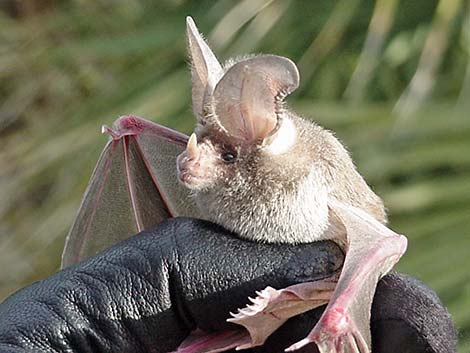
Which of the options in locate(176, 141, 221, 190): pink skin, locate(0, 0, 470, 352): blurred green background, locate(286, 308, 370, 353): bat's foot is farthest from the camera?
locate(0, 0, 470, 352): blurred green background

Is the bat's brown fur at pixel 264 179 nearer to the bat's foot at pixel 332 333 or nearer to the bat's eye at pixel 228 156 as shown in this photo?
the bat's eye at pixel 228 156

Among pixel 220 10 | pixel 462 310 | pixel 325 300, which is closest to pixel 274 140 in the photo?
pixel 325 300

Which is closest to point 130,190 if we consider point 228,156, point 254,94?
point 228,156

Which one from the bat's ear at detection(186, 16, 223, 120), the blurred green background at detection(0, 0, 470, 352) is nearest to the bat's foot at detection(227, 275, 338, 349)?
the bat's ear at detection(186, 16, 223, 120)

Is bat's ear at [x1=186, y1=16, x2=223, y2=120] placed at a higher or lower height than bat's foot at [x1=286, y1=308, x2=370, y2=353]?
higher

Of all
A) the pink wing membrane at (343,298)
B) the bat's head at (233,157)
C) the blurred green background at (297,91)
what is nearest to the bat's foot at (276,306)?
the pink wing membrane at (343,298)

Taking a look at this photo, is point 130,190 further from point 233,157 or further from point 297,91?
point 297,91

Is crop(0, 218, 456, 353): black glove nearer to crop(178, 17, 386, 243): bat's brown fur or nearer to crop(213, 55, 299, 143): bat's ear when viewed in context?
crop(178, 17, 386, 243): bat's brown fur

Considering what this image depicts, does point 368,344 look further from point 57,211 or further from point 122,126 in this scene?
point 57,211
